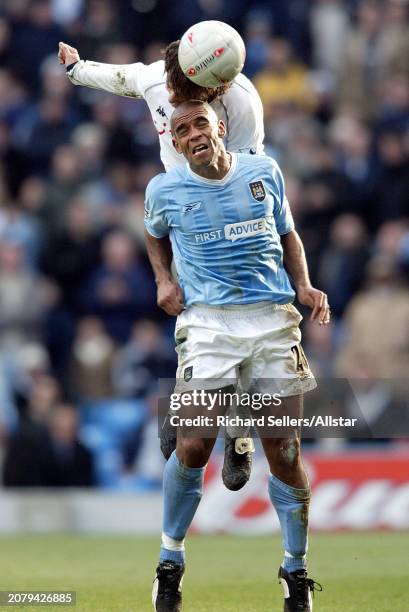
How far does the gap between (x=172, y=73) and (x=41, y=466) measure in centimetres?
774

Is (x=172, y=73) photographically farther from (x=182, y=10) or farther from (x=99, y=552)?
(x=182, y=10)

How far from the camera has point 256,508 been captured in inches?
583

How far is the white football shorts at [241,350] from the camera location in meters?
8.31

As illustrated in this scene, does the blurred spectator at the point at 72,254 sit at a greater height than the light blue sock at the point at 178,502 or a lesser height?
greater

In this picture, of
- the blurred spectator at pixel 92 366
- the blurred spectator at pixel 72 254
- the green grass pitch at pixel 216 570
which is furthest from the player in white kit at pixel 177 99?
the blurred spectator at pixel 72 254

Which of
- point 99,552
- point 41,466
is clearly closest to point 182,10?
point 41,466

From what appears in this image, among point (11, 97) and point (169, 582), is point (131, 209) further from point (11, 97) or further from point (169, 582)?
point (169, 582)

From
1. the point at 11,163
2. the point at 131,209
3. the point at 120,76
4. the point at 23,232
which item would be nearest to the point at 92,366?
the point at 23,232

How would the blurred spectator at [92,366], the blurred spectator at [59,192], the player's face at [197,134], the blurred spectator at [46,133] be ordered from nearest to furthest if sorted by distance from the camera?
the player's face at [197,134], the blurred spectator at [92,366], the blurred spectator at [59,192], the blurred spectator at [46,133]

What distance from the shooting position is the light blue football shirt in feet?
27.3

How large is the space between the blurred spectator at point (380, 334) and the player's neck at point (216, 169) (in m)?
6.89

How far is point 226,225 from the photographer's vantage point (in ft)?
27.3

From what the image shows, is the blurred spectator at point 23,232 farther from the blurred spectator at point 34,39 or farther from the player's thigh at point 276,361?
the player's thigh at point 276,361

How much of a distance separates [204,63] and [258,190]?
79 cm
